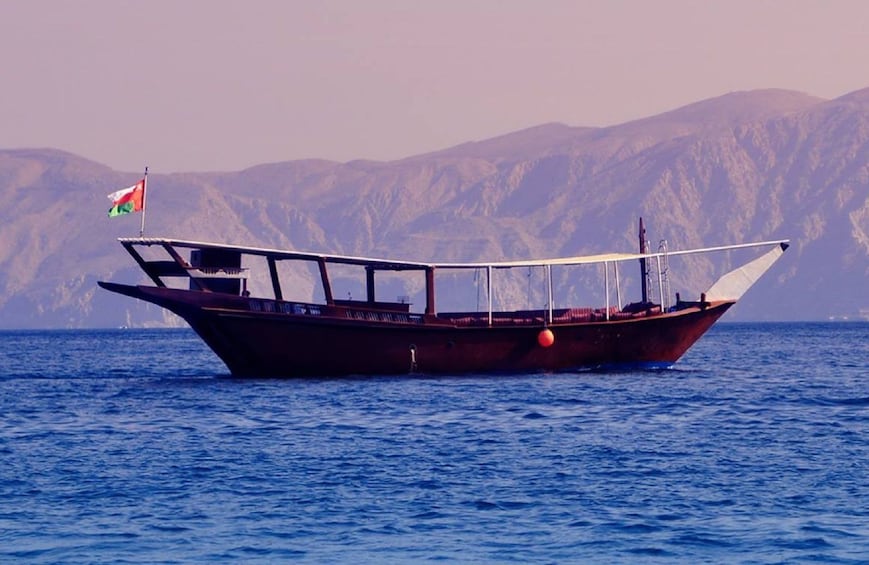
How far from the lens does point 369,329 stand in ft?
198

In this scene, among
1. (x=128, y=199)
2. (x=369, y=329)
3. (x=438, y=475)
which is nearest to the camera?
(x=438, y=475)

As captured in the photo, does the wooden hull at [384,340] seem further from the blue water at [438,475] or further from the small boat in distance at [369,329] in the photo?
the blue water at [438,475]

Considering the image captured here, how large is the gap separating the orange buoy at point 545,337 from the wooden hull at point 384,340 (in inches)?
9.5

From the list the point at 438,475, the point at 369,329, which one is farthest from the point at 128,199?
the point at 438,475

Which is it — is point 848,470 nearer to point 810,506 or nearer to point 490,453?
point 810,506

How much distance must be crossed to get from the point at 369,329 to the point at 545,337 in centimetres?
748

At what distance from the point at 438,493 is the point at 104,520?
21.9 feet

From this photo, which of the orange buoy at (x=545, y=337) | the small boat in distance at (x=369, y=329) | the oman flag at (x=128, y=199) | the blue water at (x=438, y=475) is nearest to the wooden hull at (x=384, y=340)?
the small boat in distance at (x=369, y=329)

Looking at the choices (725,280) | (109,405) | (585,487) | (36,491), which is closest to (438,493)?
(585,487)

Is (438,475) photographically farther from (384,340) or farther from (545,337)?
(545,337)

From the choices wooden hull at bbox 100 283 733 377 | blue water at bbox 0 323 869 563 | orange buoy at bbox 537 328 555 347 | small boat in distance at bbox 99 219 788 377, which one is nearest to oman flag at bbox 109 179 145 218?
small boat in distance at bbox 99 219 788 377

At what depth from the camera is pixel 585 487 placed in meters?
30.4

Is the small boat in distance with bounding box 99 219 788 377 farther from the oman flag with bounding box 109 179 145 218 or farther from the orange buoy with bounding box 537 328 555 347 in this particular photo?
the oman flag with bounding box 109 179 145 218

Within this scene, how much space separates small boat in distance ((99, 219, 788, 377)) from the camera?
59719 millimetres
